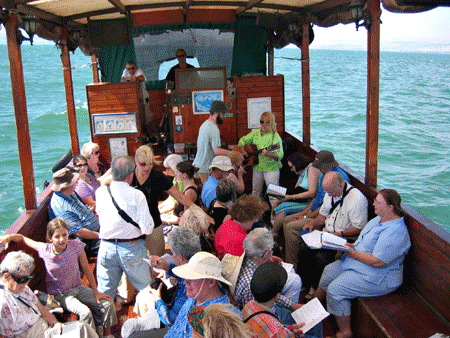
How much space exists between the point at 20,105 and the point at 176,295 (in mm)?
2899

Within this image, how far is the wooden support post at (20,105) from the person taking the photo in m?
4.60

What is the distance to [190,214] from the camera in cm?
362

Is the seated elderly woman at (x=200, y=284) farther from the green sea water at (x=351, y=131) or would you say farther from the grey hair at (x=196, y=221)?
the green sea water at (x=351, y=131)

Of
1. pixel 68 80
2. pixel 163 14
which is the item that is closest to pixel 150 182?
pixel 68 80

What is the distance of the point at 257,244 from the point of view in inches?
124

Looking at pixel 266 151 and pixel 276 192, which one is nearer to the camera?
pixel 276 192

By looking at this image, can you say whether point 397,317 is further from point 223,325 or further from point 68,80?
point 68,80

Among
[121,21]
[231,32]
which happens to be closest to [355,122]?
[231,32]

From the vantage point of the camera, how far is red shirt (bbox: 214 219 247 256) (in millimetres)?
3613

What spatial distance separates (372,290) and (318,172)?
1.72 metres

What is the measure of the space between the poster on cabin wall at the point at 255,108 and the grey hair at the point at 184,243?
4.65 meters

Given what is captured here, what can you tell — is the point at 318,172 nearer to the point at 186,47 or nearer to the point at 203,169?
the point at 203,169

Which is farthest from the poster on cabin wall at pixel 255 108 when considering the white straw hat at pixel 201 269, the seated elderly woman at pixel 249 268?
the white straw hat at pixel 201 269

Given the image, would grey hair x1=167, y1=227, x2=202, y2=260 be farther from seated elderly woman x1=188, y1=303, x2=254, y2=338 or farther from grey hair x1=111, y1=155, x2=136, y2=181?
seated elderly woman x1=188, y1=303, x2=254, y2=338
